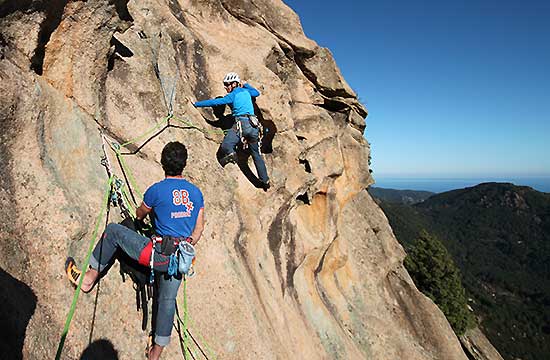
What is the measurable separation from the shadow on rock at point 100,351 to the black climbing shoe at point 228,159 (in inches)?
201

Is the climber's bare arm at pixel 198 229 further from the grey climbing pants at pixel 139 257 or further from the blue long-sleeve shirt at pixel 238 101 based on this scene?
the blue long-sleeve shirt at pixel 238 101

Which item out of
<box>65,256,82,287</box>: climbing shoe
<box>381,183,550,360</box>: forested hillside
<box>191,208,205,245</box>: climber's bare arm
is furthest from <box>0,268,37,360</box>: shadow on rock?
<box>381,183,550,360</box>: forested hillside

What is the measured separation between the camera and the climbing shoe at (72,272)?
497 centimetres

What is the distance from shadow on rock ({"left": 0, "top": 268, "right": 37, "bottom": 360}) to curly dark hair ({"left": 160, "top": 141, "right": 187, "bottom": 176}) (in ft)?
8.35

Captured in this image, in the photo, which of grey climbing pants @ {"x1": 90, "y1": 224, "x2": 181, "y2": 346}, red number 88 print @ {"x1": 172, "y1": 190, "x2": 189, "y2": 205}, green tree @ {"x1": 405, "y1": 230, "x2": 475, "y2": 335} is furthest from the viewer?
green tree @ {"x1": 405, "y1": 230, "x2": 475, "y2": 335}

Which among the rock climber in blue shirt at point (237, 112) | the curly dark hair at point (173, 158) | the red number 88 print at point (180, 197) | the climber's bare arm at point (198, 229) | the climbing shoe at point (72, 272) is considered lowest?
the climbing shoe at point (72, 272)

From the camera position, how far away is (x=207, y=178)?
8.50 metres

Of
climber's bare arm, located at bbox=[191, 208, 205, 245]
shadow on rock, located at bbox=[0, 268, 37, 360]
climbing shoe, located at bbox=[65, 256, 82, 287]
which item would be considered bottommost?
shadow on rock, located at bbox=[0, 268, 37, 360]

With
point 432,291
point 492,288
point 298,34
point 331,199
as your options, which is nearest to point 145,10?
point 298,34

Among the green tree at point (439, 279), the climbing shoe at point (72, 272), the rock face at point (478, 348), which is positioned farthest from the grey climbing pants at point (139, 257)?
the green tree at point (439, 279)

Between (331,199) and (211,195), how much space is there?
678 centimetres

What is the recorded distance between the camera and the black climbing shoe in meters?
9.21

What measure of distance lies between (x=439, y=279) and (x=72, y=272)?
3860cm

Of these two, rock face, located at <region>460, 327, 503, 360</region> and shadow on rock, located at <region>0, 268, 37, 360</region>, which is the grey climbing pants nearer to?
shadow on rock, located at <region>0, 268, 37, 360</region>
